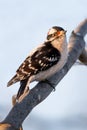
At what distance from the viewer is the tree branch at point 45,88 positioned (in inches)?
38.2

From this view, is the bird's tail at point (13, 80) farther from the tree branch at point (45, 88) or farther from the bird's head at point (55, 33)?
the bird's head at point (55, 33)

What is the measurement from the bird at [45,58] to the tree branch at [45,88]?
71 mm

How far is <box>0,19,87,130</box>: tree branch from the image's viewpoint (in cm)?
97

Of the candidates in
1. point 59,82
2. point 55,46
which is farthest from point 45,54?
point 59,82

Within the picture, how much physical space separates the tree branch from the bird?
0.07 meters

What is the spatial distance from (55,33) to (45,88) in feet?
2.00

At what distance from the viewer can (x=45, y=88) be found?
125cm

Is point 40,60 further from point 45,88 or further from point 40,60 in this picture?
point 45,88

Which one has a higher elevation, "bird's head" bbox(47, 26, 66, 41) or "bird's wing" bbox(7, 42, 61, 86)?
"bird's head" bbox(47, 26, 66, 41)

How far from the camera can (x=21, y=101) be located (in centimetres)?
108

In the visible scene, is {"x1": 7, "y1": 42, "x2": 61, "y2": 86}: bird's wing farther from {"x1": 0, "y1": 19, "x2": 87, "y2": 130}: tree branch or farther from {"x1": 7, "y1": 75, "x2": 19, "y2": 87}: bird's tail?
{"x1": 0, "y1": 19, "x2": 87, "y2": 130}: tree branch

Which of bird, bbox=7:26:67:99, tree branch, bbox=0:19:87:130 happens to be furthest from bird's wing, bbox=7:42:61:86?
tree branch, bbox=0:19:87:130

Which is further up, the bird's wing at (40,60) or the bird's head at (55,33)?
the bird's head at (55,33)

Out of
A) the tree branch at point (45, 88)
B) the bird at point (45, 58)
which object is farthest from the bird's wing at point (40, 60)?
the tree branch at point (45, 88)
